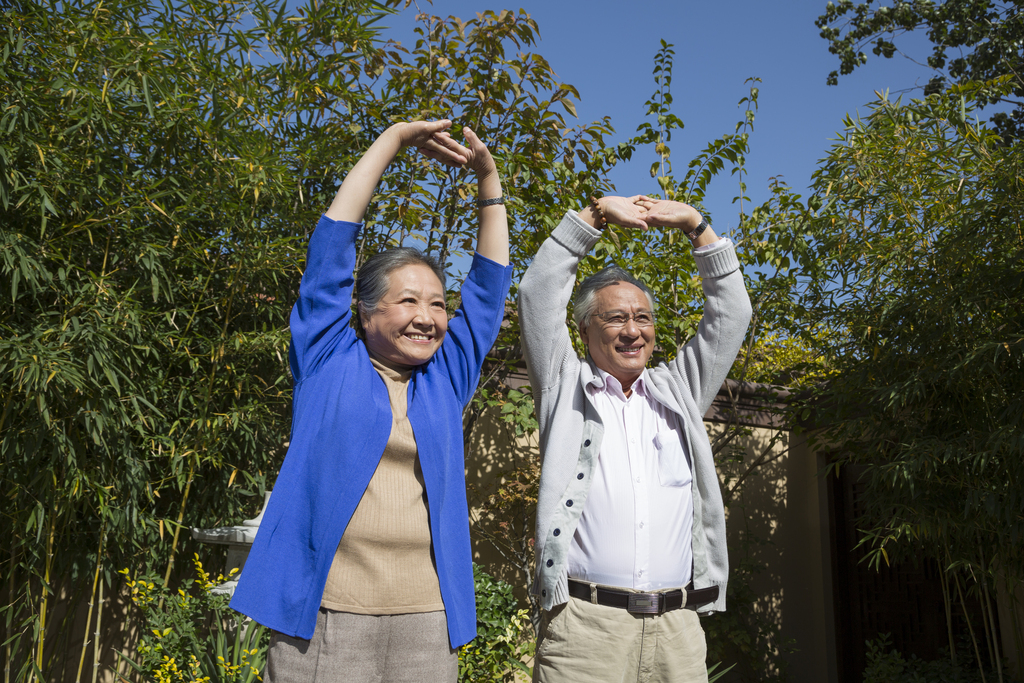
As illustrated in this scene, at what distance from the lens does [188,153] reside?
8.57ft

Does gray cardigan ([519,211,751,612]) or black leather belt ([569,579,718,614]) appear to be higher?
gray cardigan ([519,211,751,612])

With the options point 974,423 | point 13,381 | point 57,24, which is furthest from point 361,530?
point 974,423

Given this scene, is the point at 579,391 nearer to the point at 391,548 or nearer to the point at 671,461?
the point at 671,461

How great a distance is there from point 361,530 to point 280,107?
86.9 inches

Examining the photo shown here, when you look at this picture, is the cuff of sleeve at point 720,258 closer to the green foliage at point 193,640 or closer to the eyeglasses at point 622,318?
the eyeglasses at point 622,318

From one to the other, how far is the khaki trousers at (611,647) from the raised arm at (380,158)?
0.99 m

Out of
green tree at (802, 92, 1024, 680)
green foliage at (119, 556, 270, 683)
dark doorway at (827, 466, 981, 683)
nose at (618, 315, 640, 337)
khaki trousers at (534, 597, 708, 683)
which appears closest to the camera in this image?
khaki trousers at (534, 597, 708, 683)

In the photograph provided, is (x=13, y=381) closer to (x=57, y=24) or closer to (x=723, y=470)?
(x=57, y=24)

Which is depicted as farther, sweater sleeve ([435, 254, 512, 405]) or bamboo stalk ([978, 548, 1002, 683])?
bamboo stalk ([978, 548, 1002, 683])

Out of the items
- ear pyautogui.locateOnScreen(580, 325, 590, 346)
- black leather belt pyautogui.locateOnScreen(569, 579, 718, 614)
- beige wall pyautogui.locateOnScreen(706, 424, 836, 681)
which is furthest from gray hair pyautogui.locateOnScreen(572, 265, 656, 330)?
beige wall pyautogui.locateOnScreen(706, 424, 836, 681)

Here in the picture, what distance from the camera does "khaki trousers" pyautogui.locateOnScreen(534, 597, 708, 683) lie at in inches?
59.9

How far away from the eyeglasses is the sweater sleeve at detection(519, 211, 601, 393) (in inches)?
4.6

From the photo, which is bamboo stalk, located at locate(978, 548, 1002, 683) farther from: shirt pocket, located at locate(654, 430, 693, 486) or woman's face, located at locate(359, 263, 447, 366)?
→ woman's face, located at locate(359, 263, 447, 366)

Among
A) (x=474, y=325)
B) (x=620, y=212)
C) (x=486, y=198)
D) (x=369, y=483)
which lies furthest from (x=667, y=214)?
(x=369, y=483)
